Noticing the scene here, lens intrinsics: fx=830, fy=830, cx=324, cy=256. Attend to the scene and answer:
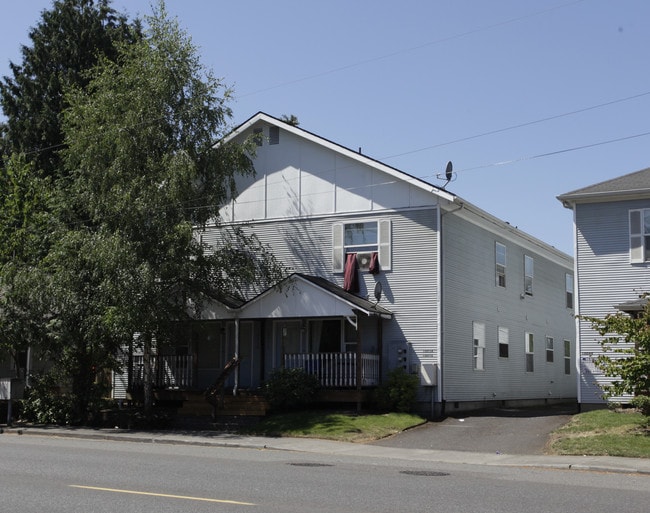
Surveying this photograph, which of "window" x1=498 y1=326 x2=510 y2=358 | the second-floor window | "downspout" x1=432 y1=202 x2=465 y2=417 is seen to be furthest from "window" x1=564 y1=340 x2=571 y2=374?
"downspout" x1=432 y1=202 x2=465 y2=417

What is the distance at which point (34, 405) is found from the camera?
26328 mm

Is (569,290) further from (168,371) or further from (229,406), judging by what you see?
(229,406)

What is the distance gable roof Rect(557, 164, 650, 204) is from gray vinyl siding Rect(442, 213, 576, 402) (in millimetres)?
3897

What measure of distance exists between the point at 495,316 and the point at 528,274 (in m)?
3.90

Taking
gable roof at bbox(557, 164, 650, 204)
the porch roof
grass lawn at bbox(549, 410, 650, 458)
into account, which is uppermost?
gable roof at bbox(557, 164, 650, 204)

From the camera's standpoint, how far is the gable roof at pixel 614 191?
2466 cm

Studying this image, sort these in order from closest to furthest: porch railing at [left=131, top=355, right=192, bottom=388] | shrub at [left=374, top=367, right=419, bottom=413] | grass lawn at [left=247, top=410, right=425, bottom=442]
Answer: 1. grass lawn at [left=247, top=410, right=425, bottom=442]
2. shrub at [left=374, top=367, right=419, bottom=413]
3. porch railing at [left=131, top=355, right=192, bottom=388]

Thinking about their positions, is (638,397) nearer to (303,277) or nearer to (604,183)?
(604,183)

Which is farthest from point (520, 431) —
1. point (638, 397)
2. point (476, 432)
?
point (638, 397)

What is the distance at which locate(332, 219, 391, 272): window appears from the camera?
2675cm

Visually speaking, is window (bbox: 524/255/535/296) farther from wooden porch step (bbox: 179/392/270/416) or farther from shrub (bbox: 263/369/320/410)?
wooden porch step (bbox: 179/392/270/416)

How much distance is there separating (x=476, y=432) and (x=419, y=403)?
3405 mm

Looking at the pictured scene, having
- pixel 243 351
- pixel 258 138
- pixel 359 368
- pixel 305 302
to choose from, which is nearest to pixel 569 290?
pixel 359 368

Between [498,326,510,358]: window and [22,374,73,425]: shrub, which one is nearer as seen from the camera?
[22,374,73,425]: shrub
